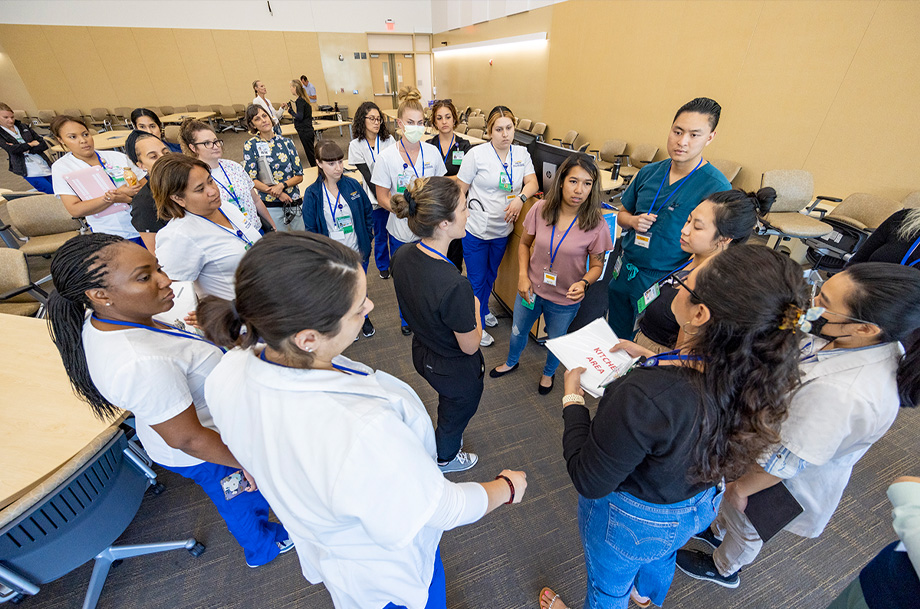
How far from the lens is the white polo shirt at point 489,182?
2.52m

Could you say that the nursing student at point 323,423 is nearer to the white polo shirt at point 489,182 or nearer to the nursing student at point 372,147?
the white polo shirt at point 489,182

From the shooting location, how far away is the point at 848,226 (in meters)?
3.37

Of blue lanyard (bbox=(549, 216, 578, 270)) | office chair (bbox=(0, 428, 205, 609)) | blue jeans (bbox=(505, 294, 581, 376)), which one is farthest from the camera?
blue jeans (bbox=(505, 294, 581, 376))

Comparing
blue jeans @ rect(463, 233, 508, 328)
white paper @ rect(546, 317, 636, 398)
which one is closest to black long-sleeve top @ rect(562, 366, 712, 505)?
white paper @ rect(546, 317, 636, 398)

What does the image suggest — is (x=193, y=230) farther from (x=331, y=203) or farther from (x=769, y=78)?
(x=769, y=78)

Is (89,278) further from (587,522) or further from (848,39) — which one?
(848,39)

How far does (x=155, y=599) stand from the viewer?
153 cm

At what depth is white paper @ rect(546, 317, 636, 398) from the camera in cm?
125

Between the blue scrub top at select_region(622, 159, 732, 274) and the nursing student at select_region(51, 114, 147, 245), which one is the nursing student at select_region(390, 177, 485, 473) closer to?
the blue scrub top at select_region(622, 159, 732, 274)

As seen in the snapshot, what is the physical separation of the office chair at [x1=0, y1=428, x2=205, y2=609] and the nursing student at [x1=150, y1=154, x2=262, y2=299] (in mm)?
766

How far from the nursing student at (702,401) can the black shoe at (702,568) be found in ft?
2.81

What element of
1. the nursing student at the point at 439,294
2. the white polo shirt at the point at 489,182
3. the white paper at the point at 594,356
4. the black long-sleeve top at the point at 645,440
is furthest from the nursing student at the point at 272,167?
the black long-sleeve top at the point at 645,440

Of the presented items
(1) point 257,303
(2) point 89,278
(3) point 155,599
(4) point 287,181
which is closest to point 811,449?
(1) point 257,303

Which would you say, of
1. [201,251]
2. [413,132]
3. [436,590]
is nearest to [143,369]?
[201,251]
